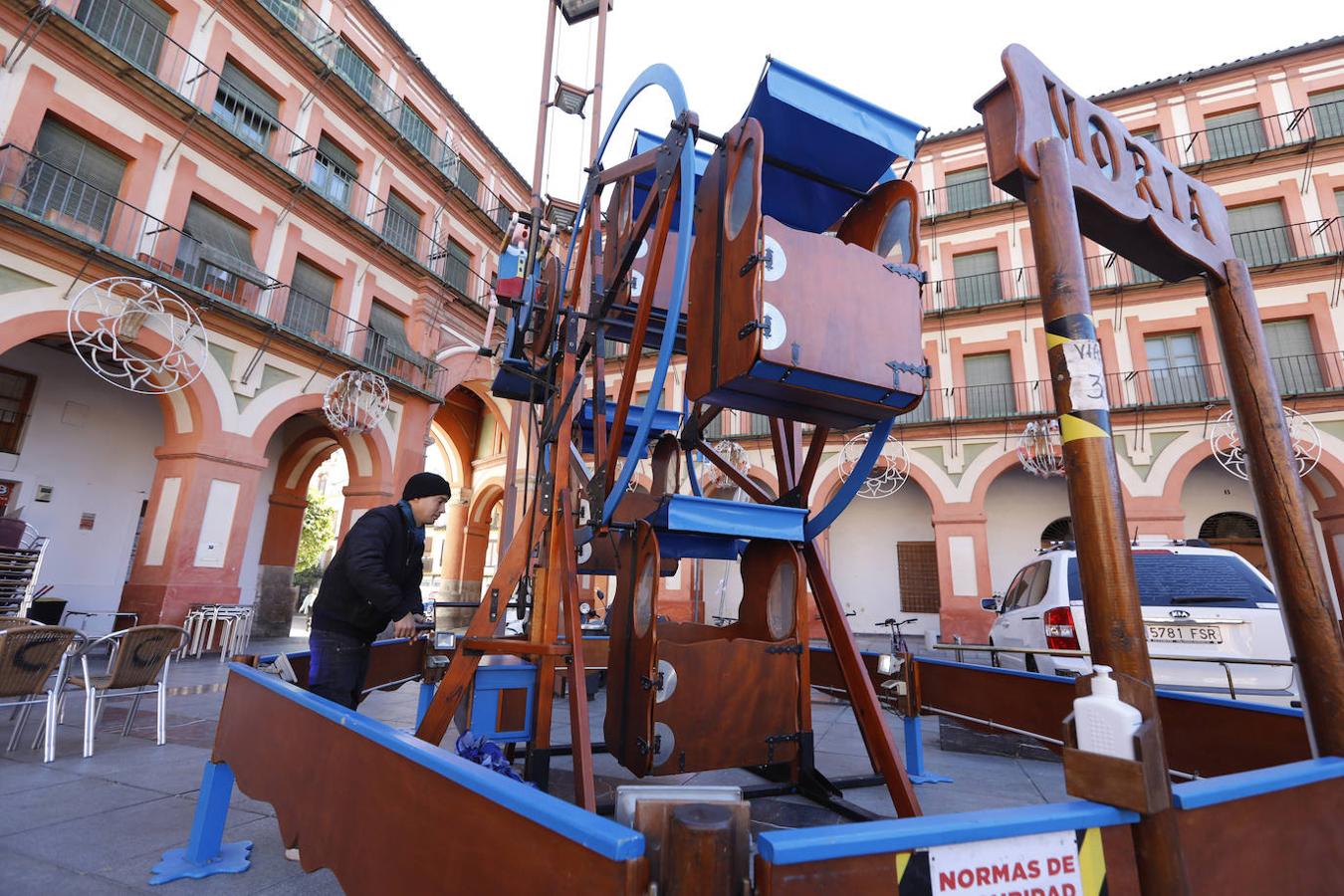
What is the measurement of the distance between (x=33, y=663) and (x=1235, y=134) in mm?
21542

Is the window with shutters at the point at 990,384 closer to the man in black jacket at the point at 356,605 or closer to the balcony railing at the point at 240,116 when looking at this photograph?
the balcony railing at the point at 240,116

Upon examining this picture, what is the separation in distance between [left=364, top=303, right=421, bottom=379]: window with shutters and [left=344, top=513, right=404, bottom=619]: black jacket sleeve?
11.0m

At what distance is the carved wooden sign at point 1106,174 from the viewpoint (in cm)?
176

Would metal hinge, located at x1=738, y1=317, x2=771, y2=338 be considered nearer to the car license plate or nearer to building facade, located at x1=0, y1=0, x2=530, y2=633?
the car license plate

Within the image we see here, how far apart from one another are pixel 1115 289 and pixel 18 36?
19.5 m

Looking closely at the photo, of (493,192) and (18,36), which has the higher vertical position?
(493,192)

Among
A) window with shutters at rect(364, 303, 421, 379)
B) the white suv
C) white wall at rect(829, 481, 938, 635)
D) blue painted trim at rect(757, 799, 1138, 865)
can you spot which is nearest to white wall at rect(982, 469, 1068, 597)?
white wall at rect(829, 481, 938, 635)

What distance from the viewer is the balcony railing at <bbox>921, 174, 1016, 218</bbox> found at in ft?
53.0

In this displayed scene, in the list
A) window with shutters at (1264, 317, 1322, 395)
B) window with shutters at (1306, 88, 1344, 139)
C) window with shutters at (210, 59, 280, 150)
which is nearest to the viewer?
window with shutters at (210, 59, 280, 150)

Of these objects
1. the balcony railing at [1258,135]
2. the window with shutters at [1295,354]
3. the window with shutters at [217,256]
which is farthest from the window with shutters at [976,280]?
the window with shutters at [217,256]

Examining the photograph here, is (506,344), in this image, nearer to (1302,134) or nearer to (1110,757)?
(1110,757)

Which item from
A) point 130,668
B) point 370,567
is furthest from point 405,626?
point 130,668

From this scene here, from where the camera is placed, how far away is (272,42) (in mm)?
11711

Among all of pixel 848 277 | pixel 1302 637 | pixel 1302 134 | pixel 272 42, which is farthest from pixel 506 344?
pixel 1302 134
